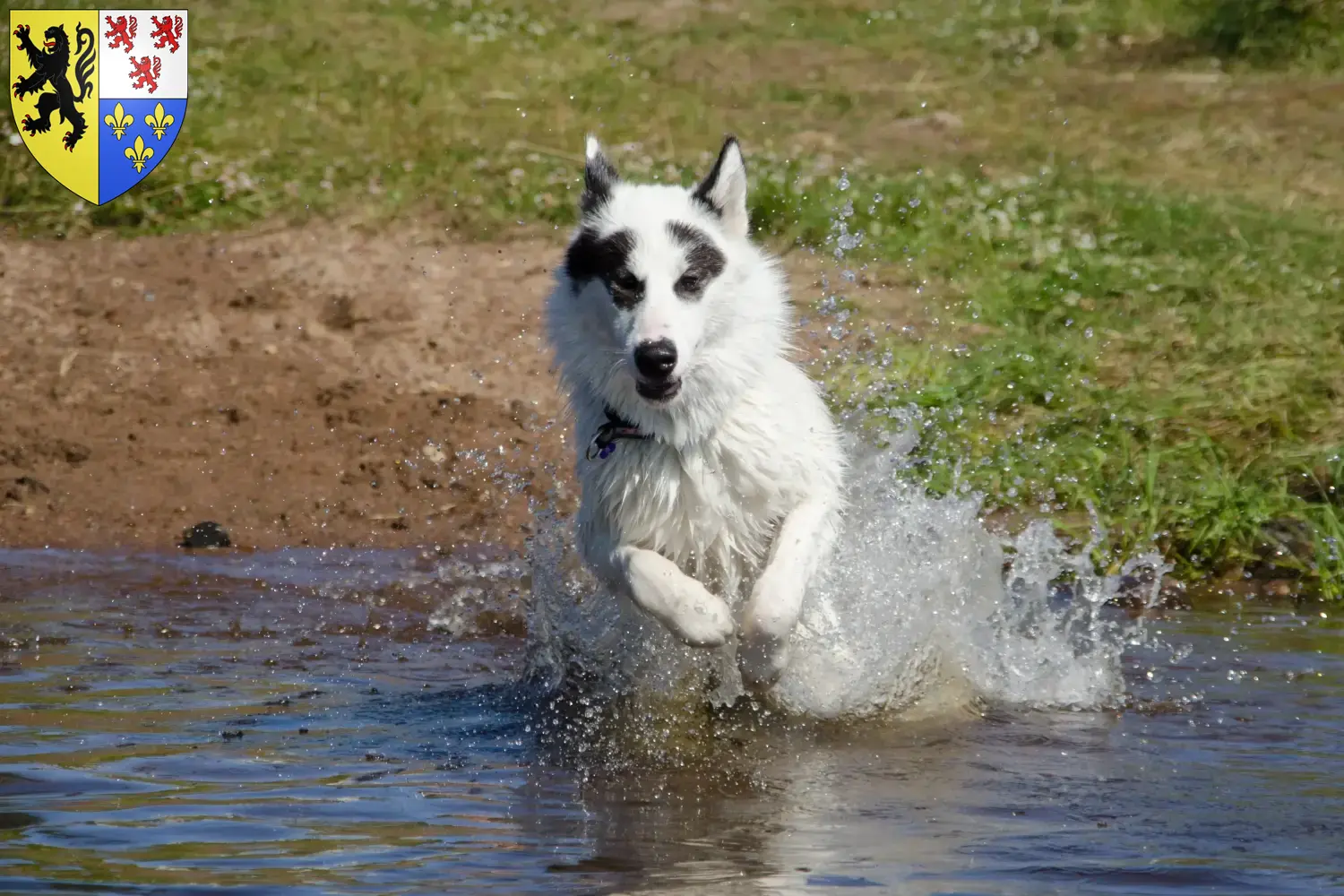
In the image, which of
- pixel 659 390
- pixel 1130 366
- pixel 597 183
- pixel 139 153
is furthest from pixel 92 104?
pixel 659 390

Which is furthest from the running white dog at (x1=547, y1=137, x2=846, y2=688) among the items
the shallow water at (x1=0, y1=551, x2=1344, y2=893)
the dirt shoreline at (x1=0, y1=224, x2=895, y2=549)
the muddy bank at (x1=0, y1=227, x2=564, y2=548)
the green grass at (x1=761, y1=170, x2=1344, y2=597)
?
the muddy bank at (x1=0, y1=227, x2=564, y2=548)

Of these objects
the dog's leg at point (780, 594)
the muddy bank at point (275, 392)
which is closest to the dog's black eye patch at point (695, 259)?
the dog's leg at point (780, 594)

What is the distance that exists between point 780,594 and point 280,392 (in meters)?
5.07

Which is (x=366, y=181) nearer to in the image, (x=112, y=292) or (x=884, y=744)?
(x=112, y=292)

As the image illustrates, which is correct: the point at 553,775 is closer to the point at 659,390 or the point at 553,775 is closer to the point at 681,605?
the point at 681,605

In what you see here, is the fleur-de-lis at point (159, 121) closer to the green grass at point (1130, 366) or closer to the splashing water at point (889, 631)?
the green grass at point (1130, 366)

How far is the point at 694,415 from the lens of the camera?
5.79m

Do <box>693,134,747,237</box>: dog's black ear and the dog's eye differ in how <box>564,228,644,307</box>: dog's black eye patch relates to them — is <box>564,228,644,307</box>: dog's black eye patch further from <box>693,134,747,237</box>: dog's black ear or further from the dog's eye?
<box>693,134,747,237</box>: dog's black ear

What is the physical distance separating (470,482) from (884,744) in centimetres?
383

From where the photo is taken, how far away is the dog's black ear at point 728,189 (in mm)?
6059

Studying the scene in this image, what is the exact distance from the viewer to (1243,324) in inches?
384

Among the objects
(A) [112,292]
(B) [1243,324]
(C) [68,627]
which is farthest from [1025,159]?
(C) [68,627]

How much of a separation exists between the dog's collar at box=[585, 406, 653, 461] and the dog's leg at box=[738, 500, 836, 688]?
0.54 m

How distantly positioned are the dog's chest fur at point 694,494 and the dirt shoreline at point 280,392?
2.56 meters
